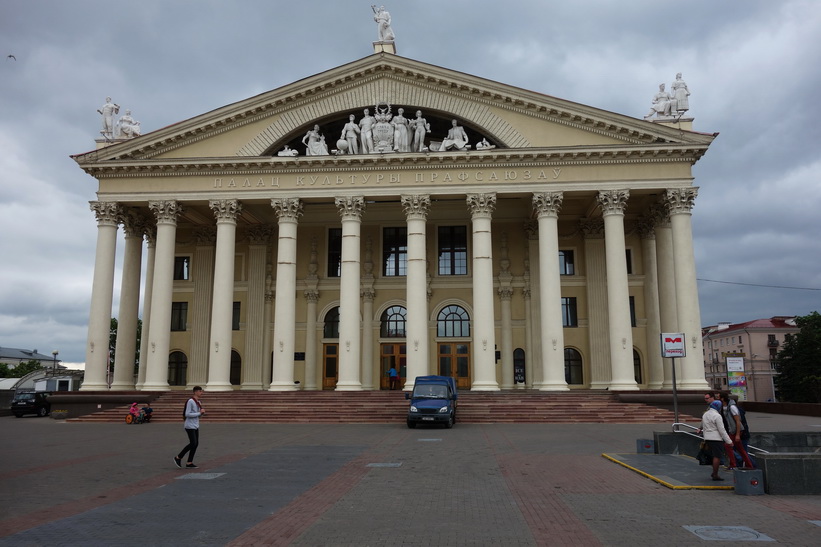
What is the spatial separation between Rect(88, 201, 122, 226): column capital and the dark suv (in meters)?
11.7

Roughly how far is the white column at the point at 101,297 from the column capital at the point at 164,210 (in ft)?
7.07

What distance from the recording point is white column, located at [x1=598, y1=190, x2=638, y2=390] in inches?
1264

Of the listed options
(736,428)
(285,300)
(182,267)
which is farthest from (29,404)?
(736,428)

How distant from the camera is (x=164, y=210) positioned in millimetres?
35375

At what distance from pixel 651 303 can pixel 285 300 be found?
69.8 ft

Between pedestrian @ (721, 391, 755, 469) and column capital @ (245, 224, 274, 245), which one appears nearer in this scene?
pedestrian @ (721, 391, 755, 469)

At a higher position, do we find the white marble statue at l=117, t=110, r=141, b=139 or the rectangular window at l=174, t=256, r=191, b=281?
the white marble statue at l=117, t=110, r=141, b=139

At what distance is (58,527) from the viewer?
877 centimetres

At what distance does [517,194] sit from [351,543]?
28.4 m

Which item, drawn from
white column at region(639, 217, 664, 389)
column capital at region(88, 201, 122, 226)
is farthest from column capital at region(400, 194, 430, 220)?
column capital at region(88, 201, 122, 226)

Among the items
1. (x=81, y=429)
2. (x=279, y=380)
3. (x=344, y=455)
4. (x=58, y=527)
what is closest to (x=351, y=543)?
(x=58, y=527)

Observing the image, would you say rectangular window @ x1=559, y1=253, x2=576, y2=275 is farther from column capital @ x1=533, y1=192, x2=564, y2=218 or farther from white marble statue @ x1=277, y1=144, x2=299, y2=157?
white marble statue @ x1=277, y1=144, x2=299, y2=157

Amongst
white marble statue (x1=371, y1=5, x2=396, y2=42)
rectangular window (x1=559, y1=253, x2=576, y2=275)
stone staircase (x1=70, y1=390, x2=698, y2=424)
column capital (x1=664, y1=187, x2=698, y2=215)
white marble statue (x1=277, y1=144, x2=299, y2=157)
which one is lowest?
stone staircase (x1=70, y1=390, x2=698, y2=424)

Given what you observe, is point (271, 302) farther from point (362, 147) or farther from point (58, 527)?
point (58, 527)
